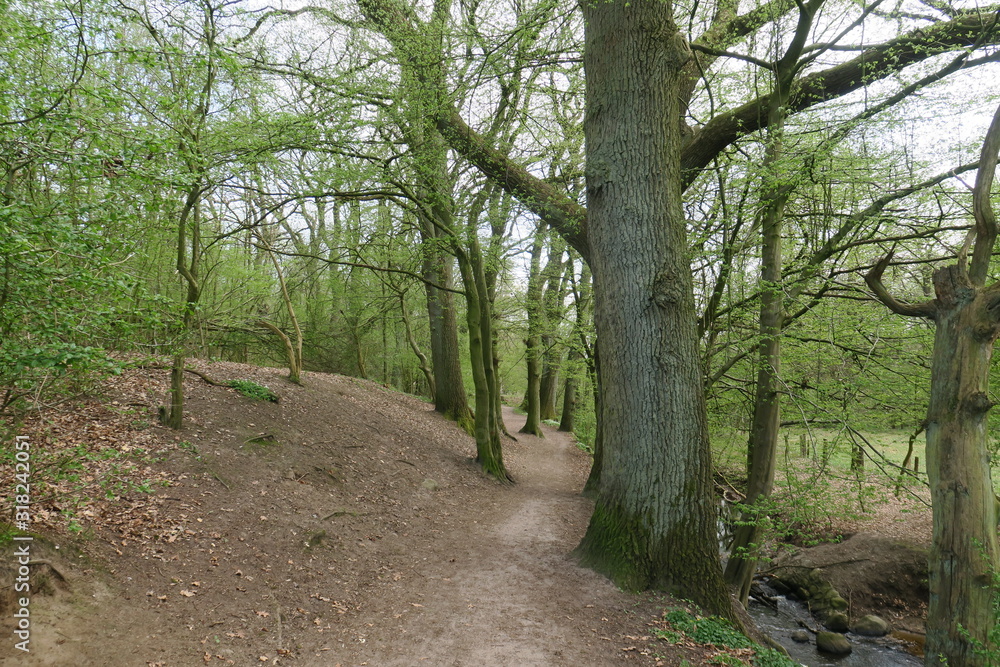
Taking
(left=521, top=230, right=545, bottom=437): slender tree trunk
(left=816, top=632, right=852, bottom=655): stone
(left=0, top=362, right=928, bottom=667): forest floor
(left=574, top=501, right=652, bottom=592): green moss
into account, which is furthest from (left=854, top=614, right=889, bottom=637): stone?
(left=521, top=230, right=545, bottom=437): slender tree trunk

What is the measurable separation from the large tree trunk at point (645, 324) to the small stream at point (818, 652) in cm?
370

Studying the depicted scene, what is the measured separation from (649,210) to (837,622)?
310 inches

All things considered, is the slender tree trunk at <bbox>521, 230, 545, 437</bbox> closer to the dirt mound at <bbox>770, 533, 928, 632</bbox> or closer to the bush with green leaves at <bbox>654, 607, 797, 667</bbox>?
the dirt mound at <bbox>770, 533, 928, 632</bbox>

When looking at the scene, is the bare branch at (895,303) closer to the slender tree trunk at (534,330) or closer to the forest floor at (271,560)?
the forest floor at (271,560)

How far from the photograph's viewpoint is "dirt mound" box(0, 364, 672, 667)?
3.70 meters

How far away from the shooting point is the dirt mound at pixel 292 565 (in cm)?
370

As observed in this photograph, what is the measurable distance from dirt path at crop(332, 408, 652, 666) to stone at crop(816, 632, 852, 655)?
3.94 metres

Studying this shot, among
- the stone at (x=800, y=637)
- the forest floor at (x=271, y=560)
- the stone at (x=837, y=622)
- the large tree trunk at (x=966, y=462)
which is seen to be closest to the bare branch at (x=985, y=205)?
the large tree trunk at (x=966, y=462)

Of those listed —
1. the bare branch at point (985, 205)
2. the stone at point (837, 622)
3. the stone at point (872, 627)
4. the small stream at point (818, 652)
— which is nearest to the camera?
the bare branch at point (985, 205)

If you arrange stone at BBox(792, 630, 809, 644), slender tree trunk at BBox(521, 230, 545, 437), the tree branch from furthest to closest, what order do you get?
1. slender tree trunk at BBox(521, 230, 545, 437)
2. stone at BBox(792, 630, 809, 644)
3. the tree branch

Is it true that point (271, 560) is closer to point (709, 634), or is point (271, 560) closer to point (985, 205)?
point (709, 634)

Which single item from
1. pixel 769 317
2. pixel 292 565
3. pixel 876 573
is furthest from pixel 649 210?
pixel 876 573

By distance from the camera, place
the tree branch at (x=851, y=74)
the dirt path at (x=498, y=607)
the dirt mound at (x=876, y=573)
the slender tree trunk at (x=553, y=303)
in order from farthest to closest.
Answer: the slender tree trunk at (x=553, y=303) < the dirt mound at (x=876, y=573) < the tree branch at (x=851, y=74) < the dirt path at (x=498, y=607)

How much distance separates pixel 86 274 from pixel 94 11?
267 cm
